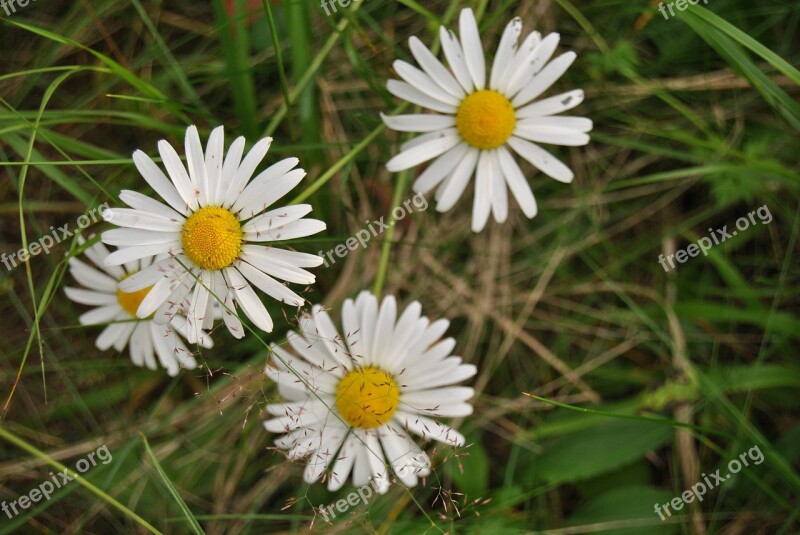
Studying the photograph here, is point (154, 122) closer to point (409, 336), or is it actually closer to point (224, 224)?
point (224, 224)

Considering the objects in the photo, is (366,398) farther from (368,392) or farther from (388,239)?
(388,239)

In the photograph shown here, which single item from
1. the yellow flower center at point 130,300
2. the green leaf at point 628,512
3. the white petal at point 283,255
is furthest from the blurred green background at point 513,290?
the white petal at point 283,255

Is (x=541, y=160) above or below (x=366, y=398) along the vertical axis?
above

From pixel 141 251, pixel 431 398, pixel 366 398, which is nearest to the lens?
pixel 141 251

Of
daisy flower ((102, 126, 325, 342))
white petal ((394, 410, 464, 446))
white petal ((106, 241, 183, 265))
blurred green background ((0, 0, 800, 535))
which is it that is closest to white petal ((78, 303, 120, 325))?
blurred green background ((0, 0, 800, 535))

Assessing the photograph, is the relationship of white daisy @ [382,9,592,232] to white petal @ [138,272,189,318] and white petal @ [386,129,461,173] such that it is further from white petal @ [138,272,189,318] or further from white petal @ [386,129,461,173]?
white petal @ [138,272,189,318]

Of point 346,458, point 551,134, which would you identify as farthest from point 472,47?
point 346,458

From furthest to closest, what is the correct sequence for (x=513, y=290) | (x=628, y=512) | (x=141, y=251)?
(x=513, y=290) < (x=628, y=512) < (x=141, y=251)

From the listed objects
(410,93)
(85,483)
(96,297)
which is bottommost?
(85,483)

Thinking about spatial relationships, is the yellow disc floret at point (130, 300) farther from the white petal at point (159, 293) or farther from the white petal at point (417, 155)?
the white petal at point (417, 155)
